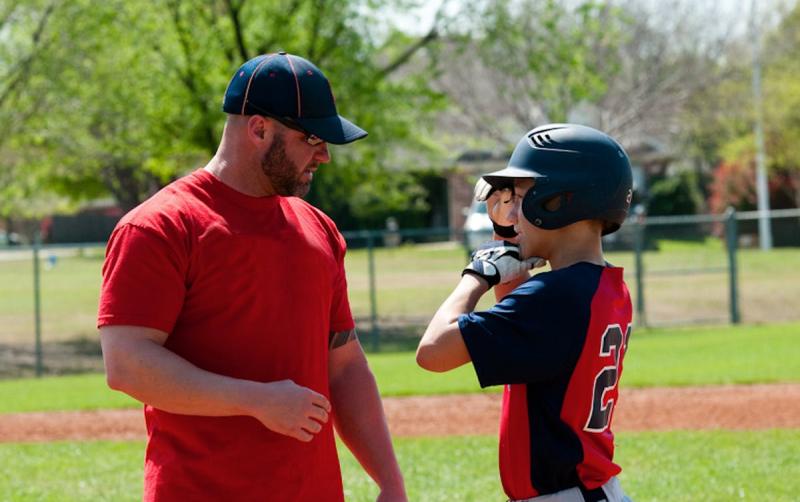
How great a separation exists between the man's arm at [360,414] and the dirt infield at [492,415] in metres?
6.55

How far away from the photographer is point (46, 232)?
6116 centimetres

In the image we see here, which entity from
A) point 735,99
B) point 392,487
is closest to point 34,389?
point 392,487

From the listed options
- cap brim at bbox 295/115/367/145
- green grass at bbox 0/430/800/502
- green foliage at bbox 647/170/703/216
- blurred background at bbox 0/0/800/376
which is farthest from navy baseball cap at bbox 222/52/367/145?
green foliage at bbox 647/170/703/216

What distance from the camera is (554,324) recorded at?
10.3ft

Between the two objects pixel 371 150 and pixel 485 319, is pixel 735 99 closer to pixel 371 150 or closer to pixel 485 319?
pixel 371 150

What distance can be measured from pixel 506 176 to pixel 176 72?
18465mm

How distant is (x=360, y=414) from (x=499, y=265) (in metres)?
0.64

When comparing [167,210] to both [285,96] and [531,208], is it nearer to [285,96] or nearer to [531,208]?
[285,96]

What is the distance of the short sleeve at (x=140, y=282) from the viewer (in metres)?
2.81

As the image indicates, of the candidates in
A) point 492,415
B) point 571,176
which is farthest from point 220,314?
point 492,415

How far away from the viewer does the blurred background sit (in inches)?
803

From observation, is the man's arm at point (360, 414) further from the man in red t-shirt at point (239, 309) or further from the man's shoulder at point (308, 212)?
the man's shoulder at point (308, 212)

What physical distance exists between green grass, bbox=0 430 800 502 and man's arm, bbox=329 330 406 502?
383 cm

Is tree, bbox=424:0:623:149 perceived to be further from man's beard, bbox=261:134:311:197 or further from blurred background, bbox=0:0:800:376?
man's beard, bbox=261:134:311:197
